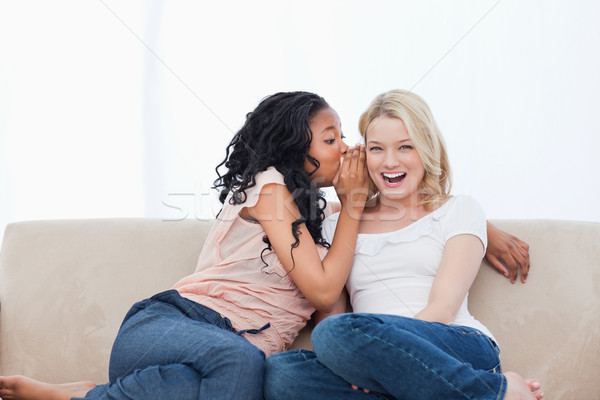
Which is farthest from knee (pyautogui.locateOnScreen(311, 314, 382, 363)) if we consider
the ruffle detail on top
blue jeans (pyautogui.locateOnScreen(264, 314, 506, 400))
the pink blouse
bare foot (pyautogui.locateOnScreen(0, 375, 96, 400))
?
bare foot (pyautogui.locateOnScreen(0, 375, 96, 400))

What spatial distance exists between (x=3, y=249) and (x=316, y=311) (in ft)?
3.36

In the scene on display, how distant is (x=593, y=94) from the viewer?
211 cm

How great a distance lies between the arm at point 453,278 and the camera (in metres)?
1.41

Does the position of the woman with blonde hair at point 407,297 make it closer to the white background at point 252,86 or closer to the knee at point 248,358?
the knee at point 248,358

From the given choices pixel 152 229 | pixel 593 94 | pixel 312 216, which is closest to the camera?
pixel 312 216

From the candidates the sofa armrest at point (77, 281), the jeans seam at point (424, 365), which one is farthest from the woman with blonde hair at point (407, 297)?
the sofa armrest at point (77, 281)

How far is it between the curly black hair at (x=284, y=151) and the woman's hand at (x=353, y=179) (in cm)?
7

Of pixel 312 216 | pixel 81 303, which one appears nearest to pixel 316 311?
pixel 312 216

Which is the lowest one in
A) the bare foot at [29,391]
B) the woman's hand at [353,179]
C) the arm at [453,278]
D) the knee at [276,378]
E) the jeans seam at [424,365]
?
the bare foot at [29,391]

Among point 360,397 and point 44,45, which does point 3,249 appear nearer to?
point 44,45

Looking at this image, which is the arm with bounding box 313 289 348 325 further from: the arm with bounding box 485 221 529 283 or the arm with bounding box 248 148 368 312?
the arm with bounding box 485 221 529 283

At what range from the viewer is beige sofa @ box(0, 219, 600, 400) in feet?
5.08

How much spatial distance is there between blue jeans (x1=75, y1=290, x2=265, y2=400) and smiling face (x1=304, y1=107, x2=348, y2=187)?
530 mm

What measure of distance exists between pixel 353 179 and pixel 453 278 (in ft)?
1.33
